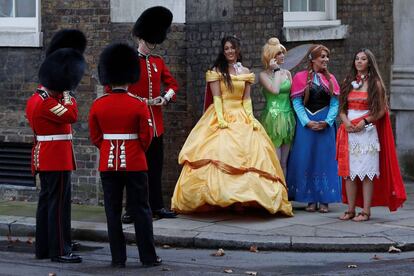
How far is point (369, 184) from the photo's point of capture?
1184cm

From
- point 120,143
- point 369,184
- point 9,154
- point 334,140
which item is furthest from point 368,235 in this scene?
point 9,154

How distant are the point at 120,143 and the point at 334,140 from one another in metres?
3.39

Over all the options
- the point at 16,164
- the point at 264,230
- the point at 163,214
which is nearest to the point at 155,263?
the point at 264,230

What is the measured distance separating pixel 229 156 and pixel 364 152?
1.33 m

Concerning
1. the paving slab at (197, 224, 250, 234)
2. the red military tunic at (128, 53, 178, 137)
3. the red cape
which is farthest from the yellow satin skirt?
the red cape

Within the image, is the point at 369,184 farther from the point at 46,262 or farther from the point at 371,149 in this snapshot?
the point at 46,262

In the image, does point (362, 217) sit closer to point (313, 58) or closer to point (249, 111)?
point (249, 111)

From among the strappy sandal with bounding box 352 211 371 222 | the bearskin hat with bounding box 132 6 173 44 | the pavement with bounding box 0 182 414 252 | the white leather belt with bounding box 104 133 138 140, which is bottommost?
the pavement with bounding box 0 182 414 252

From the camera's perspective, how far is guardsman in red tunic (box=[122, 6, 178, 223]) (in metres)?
12.0

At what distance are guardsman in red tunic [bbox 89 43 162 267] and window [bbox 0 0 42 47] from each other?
3829mm

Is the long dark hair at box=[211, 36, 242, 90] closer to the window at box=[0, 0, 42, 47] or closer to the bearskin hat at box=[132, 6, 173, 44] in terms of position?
the bearskin hat at box=[132, 6, 173, 44]

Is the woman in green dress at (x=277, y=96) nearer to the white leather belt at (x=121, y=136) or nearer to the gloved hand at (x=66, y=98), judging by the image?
the gloved hand at (x=66, y=98)

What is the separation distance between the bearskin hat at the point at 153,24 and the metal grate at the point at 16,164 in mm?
2440

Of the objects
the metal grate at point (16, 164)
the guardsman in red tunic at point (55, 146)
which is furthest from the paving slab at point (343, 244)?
the metal grate at point (16, 164)
